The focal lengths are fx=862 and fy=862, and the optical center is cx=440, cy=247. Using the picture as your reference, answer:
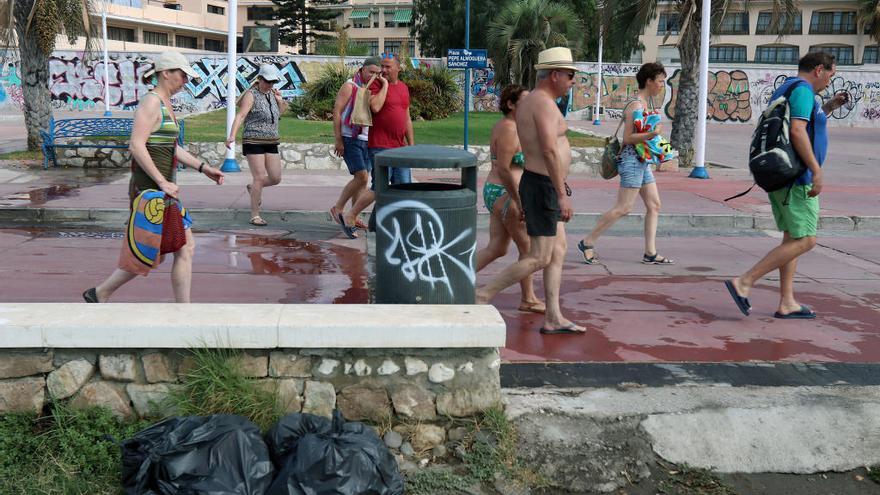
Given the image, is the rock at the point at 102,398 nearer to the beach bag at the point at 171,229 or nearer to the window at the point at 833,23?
the beach bag at the point at 171,229

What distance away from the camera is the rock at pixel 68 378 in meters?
3.84

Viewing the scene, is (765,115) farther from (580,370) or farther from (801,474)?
(801,474)

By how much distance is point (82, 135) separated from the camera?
15.7m

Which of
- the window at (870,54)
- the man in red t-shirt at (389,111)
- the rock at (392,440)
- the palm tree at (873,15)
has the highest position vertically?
the window at (870,54)

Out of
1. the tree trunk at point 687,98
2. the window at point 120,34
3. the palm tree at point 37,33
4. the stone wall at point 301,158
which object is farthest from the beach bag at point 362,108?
the window at point 120,34

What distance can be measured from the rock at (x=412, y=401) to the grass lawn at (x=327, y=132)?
13.7 meters

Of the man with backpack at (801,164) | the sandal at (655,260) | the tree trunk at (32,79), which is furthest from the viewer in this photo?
the tree trunk at (32,79)

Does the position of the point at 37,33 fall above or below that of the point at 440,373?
above

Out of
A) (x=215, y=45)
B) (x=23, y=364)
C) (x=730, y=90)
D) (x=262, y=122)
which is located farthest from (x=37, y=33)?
(x=215, y=45)

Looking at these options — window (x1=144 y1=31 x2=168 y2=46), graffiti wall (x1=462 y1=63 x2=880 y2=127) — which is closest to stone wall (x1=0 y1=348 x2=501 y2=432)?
graffiti wall (x1=462 y1=63 x2=880 y2=127)

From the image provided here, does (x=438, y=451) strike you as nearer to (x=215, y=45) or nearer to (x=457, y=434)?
(x=457, y=434)

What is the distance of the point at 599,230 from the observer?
8.29m

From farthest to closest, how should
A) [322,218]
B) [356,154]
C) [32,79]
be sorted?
1. [32,79]
2. [322,218]
3. [356,154]

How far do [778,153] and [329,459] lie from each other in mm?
3901
